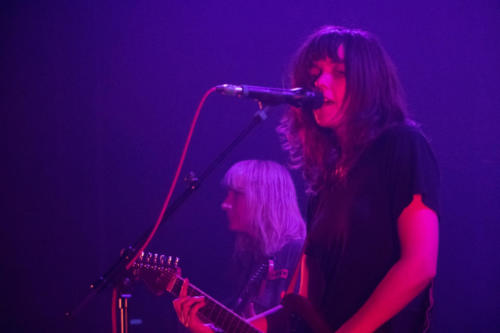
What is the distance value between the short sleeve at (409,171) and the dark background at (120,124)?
1747mm

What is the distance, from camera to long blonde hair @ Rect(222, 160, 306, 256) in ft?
9.83

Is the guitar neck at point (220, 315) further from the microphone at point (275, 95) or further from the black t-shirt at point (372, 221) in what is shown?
the microphone at point (275, 95)

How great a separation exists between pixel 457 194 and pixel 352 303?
1589 millimetres

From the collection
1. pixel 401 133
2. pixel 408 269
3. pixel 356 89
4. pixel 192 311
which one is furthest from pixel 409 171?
pixel 192 311

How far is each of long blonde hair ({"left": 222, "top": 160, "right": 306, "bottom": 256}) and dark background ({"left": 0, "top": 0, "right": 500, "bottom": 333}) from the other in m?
0.16

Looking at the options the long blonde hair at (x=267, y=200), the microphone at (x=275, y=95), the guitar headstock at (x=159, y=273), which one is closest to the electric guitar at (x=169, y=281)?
the guitar headstock at (x=159, y=273)

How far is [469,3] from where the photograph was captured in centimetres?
284

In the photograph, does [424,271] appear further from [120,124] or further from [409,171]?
[120,124]

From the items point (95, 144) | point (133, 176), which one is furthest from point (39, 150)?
point (133, 176)

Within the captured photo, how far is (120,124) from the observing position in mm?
3193

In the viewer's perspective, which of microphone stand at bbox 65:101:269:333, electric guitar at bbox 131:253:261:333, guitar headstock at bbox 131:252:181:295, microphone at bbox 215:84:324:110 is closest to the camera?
microphone at bbox 215:84:324:110

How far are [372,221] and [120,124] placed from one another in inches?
88.1

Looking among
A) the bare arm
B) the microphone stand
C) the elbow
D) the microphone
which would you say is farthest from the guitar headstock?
the elbow

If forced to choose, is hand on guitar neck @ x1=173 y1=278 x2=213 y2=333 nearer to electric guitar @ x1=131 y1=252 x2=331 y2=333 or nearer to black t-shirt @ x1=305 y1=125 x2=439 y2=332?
electric guitar @ x1=131 y1=252 x2=331 y2=333
